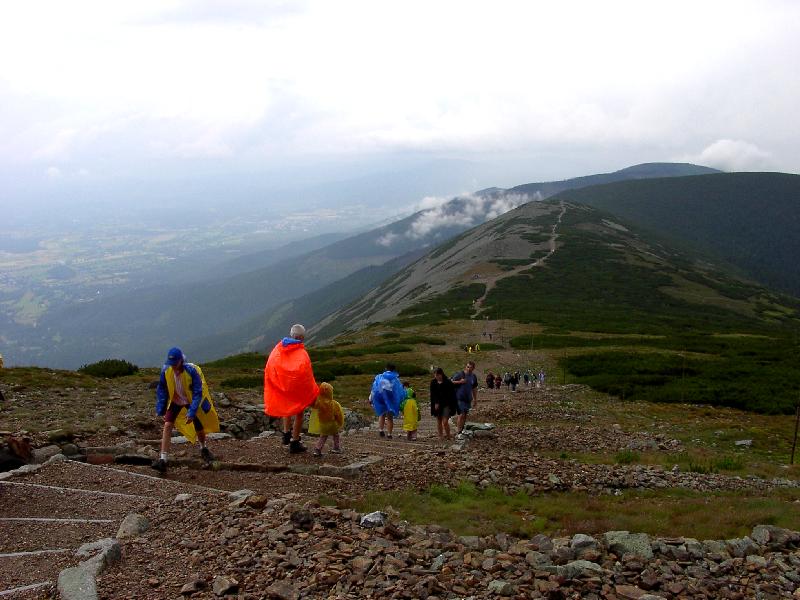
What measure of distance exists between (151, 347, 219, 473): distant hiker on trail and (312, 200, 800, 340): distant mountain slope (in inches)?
2230

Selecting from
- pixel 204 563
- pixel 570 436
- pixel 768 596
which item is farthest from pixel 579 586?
→ pixel 570 436

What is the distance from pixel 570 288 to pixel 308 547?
9838 centimetres

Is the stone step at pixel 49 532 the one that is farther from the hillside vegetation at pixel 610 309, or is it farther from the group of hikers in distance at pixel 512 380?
the hillside vegetation at pixel 610 309

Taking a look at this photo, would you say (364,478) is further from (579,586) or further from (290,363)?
(579,586)

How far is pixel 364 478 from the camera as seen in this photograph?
11.2m

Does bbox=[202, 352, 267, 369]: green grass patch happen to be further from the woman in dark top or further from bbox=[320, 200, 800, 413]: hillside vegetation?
the woman in dark top

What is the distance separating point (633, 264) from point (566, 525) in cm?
12409

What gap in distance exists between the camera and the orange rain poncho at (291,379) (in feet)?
40.5

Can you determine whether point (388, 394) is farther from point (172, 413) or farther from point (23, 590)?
point (23, 590)

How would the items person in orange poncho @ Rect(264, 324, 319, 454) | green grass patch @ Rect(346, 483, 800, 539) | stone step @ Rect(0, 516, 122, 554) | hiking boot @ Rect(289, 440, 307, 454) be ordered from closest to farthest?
stone step @ Rect(0, 516, 122, 554), green grass patch @ Rect(346, 483, 800, 539), person in orange poncho @ Rect(264, 324, 319, 454), hiking boot @ Rect(289, 440, 307, 454)

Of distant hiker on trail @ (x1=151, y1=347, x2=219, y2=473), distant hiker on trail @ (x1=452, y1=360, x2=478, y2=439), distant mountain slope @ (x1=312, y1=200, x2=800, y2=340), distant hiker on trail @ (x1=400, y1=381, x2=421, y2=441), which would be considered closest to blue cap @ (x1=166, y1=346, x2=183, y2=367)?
distant hiker on trail @ (x1=151, y1=347, x2=219, y2=473)

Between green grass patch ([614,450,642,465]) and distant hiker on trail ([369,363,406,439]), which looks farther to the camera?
distant hiker on trail ([369,363,406,439])

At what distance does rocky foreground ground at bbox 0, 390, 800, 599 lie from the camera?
6270 mm

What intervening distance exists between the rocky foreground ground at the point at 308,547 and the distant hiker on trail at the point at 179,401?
0.66 m
